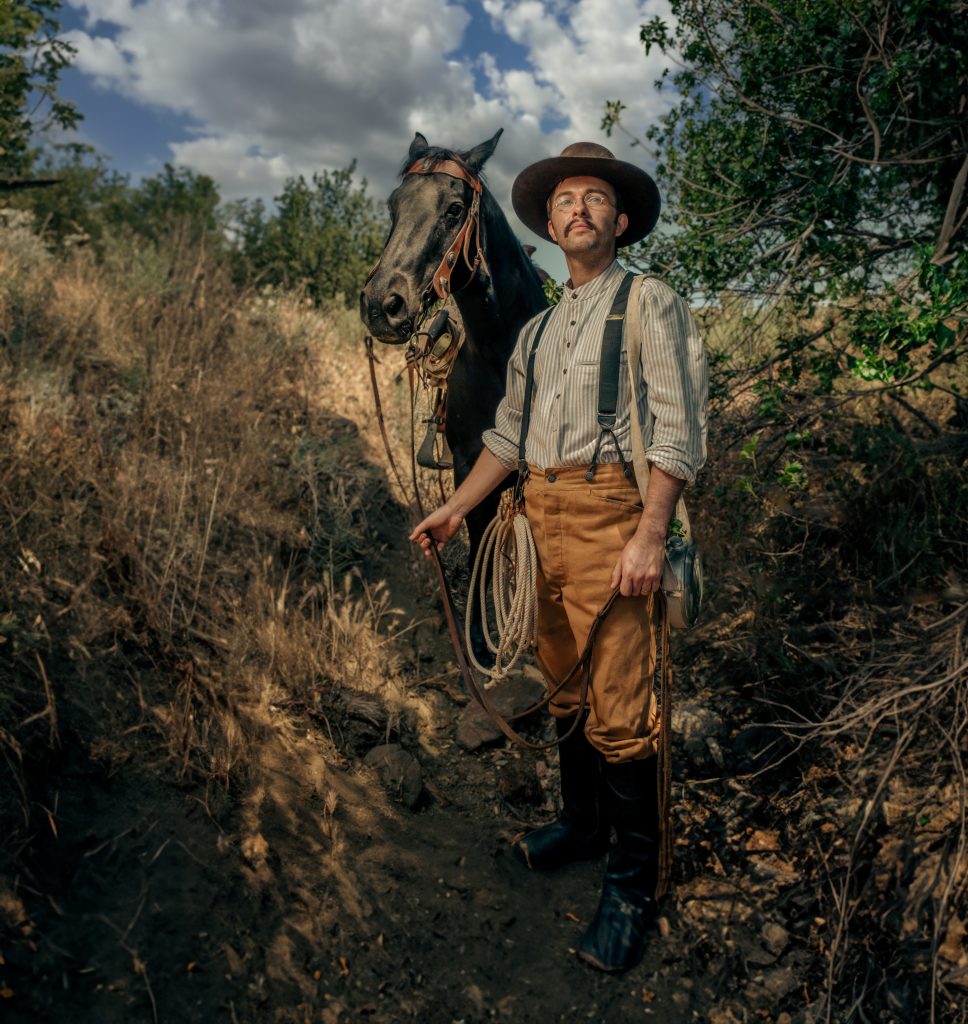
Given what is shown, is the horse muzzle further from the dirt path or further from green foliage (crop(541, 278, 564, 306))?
the dirt path

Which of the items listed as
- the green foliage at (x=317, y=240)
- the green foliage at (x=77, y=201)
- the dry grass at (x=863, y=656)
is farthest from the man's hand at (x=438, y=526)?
the green foliage at (x=77, y=201)

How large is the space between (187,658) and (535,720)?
1894 mm

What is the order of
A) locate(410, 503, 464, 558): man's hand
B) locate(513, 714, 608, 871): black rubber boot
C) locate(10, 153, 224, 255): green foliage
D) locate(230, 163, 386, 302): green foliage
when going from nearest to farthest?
1. locate(410, 503, 464, 558): man's hand
2. locate(513, 714, 608, 871): black rubber boot
3. locate(230, 163, 386, 302): green foliage
4. locate(10, 153, 224, 255): green foliage

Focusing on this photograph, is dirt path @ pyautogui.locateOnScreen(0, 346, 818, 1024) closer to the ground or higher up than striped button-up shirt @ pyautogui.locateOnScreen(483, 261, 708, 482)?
closer to the ground

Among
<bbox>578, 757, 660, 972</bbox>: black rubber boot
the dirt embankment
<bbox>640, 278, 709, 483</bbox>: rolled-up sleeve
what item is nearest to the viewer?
<bbox>640, 278, 709, 483</bbox>: rolled-up sleeve

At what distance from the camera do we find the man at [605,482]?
2443 mm

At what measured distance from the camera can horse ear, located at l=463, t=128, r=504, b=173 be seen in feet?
10.3

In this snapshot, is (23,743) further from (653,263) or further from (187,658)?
(653,263)

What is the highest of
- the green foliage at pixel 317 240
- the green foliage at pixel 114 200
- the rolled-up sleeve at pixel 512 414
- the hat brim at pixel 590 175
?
the green foliage at pixel 114 200

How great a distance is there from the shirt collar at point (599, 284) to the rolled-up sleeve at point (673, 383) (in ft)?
0.73

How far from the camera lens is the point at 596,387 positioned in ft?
8.50

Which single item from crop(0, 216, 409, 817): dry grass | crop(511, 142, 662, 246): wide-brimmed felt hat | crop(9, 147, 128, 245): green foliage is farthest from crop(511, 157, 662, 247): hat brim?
crop(9, 147, 128, 245): green foliage

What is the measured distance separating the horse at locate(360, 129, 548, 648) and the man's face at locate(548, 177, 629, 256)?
1.53 ft

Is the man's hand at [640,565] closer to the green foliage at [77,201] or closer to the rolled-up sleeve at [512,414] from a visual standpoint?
the rolled-up sleeve at [512,414]
